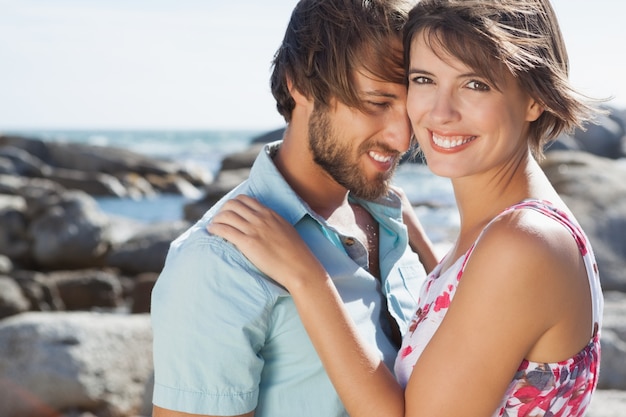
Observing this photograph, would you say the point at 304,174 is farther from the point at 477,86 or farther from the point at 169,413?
the point at 169,413

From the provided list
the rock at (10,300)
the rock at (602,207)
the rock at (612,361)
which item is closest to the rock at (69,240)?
the rock at (10,300)

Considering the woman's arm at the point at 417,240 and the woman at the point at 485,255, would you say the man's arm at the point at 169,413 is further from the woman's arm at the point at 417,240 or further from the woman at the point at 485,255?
the woman's arm at the point at 417,240

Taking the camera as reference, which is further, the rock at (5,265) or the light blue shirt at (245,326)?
the rock at (5,265)

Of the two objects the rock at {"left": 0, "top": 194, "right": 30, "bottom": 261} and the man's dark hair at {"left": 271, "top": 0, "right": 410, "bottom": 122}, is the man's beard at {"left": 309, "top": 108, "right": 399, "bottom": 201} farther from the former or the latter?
the rock at {"left": 0, "top": 194, "right": 30, "bottom": 261}

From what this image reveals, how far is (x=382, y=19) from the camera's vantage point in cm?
271

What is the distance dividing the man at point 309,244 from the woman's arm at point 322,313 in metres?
0.06

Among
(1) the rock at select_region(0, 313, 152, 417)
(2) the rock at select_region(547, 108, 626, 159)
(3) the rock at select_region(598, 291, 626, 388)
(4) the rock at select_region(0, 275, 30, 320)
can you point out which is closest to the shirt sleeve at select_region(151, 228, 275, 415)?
(1) the rock at select_region(0, 313, 152, 417)

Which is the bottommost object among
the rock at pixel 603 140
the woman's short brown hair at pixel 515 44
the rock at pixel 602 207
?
the rock at pixel 603 140

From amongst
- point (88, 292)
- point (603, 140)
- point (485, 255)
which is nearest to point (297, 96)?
point (485, 255)

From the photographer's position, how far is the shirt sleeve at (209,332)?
2.30 metres

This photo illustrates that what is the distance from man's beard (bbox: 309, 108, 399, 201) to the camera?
110 inches

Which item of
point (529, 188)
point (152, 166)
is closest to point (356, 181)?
point (529, 188)

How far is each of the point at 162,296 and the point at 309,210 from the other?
53 centimetres

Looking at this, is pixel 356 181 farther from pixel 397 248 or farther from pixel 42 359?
pixel 42 359
